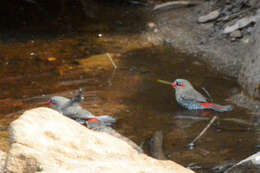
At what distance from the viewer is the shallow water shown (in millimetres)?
5309

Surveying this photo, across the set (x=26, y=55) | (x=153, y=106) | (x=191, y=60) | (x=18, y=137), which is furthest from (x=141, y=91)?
(x=18, y=137)

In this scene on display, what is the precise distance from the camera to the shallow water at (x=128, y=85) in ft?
17.4

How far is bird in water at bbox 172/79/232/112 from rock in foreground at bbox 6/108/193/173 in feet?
7.82

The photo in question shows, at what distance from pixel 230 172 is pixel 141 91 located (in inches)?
125

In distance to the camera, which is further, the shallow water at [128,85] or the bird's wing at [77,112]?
the bird's wing at [77,112]

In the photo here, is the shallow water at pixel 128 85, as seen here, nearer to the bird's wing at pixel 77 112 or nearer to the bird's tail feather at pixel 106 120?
the bird's tail feather at pixel 106 120

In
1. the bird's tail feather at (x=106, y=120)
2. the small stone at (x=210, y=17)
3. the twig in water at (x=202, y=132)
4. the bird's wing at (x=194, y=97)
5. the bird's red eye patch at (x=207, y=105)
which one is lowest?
the bird's tail feather at (x=106, y=120)

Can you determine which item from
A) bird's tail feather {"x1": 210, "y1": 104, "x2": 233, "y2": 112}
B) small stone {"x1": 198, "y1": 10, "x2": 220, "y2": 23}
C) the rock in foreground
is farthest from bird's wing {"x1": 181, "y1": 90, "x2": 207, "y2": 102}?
small stone {"x1": 198, "y1": 10, "x2": 220, "y2": 23}

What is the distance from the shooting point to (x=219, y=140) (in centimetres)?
530

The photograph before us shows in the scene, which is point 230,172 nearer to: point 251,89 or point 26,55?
point 251,89

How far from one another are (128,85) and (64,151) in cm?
371

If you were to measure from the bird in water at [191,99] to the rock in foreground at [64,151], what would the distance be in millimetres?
2384

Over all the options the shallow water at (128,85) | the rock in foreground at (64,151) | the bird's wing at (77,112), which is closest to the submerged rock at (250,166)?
the rock in foreground at (64,151)

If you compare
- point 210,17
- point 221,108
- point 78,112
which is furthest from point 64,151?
point 210,17
